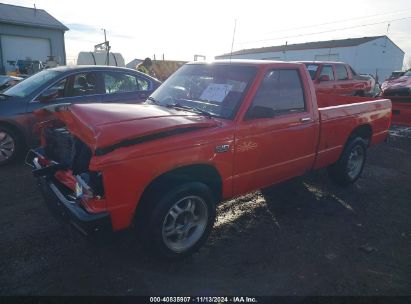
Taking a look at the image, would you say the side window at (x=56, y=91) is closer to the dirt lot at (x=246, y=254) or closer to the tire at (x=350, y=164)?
the dirt lot at (x=246, y=254)

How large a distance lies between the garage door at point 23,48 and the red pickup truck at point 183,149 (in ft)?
76.7

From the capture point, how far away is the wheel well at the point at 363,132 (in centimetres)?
517

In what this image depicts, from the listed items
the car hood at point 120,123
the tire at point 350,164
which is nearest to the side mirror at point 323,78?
the tire at point 350,164

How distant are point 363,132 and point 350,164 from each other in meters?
0.59

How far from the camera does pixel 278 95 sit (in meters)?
3.88

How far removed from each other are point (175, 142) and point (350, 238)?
7.99ft

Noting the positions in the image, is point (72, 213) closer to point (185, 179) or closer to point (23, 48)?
point (185, 179)

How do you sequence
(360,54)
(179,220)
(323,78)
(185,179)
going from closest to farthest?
(185,179), (179,220), (323,78), (360,54)

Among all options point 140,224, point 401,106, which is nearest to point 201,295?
point 140,224

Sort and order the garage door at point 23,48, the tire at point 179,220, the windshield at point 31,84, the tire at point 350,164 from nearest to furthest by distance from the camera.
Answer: the tire at point 179,220
the tire at point 350,164
the windshield at point 31,84
the garage door at point 23,48

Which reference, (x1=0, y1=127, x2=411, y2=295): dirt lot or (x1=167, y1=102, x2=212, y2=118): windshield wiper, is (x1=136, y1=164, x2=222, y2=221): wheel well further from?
(x1=167, y1=102, x2=212, y2=118): windshield wiper

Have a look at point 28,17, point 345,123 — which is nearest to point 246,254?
point 345,123

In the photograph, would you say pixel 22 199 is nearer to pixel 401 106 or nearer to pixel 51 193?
pixel 51 193

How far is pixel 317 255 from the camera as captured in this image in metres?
3.41
